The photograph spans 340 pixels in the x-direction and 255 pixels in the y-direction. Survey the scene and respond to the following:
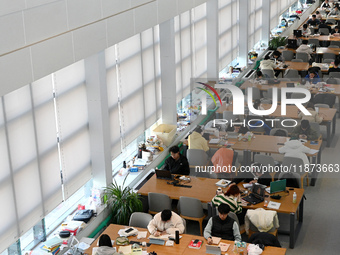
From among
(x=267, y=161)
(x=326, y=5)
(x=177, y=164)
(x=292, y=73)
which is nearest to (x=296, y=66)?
(x=292, y=73)

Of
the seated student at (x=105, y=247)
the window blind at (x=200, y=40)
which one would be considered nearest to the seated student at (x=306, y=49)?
the window blind at (x=200, y=40)

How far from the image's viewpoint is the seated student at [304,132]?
11664 millimetres

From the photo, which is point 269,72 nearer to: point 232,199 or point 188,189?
point 188,189

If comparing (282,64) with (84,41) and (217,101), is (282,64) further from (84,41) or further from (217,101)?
(84,41)

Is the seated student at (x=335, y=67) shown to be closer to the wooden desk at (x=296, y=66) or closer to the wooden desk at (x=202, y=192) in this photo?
the wooden desk at (x=296, y=66)

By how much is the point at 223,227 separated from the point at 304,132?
430cm

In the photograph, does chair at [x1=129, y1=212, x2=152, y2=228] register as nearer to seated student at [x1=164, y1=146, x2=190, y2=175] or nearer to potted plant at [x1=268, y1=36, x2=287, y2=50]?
seated student at [x1=164, y1=146, x2=190, y2=175]

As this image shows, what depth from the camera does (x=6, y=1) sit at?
588 centimetres

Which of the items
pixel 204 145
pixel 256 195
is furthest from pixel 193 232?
pixel 204 145

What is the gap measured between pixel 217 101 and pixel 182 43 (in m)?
2.13

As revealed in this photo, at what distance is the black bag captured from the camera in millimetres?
8789

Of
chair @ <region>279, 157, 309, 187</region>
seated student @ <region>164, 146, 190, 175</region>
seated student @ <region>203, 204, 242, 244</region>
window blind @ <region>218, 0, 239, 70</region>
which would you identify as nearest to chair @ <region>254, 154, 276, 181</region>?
chair @ <region>279, 157, 309, 187</region>

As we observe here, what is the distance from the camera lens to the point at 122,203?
9.26 m

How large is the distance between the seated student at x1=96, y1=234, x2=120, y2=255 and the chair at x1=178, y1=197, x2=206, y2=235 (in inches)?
73.9
